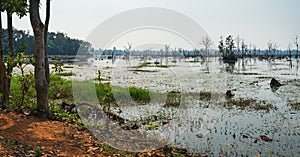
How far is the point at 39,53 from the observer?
639cm

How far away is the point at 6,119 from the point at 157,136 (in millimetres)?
3438

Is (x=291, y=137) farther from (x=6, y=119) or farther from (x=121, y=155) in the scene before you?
(x=6, y=119)

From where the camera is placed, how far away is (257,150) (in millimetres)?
6316

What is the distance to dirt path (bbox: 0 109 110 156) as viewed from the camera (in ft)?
14.6

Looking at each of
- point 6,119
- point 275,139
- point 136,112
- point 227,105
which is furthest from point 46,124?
point 227,105

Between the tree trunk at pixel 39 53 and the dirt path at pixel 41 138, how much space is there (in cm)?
44

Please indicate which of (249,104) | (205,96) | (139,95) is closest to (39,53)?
(139,95)

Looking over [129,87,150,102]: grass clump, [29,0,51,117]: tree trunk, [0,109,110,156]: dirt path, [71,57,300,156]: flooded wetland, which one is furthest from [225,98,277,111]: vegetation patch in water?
[29,0,51,117]: tree trunk

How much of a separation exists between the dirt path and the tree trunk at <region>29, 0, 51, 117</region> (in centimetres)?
44

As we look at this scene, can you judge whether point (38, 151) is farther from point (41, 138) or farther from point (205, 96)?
point (205, 96)

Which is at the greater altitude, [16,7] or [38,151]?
[16,7]

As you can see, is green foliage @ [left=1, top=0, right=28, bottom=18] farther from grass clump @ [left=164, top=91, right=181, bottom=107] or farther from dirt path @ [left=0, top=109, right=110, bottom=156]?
grass clump @ [left=164, top=91, right=181, bottom=107]

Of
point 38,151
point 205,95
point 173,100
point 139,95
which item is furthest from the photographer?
point 205,95

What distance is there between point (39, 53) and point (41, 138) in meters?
2.19
